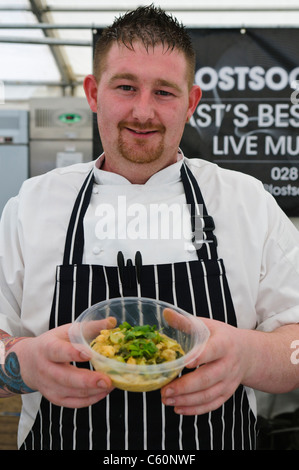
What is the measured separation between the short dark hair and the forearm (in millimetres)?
695

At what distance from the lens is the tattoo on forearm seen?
0.97 metres

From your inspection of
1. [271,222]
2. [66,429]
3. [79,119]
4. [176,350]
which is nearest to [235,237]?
[271,222]

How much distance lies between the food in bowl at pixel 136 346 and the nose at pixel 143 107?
528 mm

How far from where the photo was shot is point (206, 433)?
1.10 meters

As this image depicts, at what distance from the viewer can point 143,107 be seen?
1107mm

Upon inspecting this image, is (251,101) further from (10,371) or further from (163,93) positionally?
(10,371)

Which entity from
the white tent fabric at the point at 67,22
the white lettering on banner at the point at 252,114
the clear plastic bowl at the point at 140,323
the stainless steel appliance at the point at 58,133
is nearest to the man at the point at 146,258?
the clear plastic bowl at the point at 140,323

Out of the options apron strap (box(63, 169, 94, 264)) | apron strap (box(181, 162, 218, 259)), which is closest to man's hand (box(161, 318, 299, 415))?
apron strap (box(181, 162, 218, 259))

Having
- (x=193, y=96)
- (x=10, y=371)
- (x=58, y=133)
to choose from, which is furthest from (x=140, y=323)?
(x=58, y=133)

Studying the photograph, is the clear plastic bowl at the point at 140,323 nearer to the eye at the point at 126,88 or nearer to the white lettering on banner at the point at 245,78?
the eye at the point at 126,88

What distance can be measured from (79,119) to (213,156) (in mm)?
831

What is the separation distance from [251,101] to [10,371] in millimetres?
1634

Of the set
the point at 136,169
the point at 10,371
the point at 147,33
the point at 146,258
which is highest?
A: the point at 147,33

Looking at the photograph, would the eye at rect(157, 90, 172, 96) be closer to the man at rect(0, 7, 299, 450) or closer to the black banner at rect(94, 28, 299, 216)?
the man at rect(0, 7, 299, 450)
